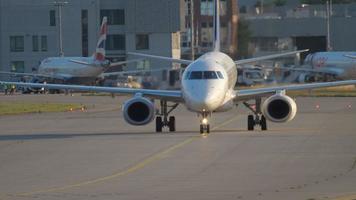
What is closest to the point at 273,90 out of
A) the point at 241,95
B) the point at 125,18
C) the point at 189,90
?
the point at 241,95

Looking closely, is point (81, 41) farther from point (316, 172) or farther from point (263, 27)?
point (316, 172)

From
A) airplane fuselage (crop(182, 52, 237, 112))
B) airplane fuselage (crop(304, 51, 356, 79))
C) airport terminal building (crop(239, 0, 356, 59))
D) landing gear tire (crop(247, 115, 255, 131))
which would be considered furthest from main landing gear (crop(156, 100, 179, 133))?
airplane fuselage (crop(304, 51, 356, 79))

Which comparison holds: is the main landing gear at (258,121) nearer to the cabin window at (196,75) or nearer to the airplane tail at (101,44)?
the cabin window at (196,75)

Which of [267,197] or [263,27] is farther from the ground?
[263,27]

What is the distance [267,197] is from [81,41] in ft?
297

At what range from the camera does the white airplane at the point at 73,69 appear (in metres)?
92.1

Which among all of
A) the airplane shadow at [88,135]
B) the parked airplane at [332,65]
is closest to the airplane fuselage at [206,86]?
the airplane shadow at [88,135]

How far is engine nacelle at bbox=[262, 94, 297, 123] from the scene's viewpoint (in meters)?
33.4

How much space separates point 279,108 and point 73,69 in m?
61.8

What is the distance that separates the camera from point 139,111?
33656 mm

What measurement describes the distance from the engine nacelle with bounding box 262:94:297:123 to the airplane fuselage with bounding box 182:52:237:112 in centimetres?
135

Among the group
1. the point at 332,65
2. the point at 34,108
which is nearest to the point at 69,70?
the point at 332,65

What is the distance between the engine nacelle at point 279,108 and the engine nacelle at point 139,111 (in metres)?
3.51

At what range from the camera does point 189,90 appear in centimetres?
3247
